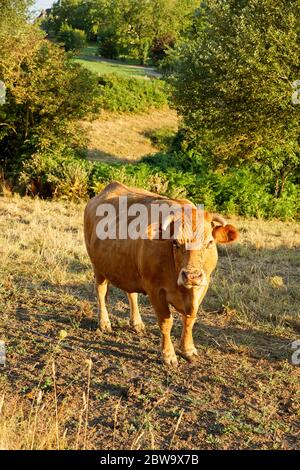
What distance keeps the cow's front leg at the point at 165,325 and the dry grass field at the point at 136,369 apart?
0.10 metres

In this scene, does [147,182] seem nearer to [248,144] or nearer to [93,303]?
[248,144]

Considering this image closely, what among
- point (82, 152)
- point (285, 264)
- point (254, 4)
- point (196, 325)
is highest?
point (254, 4)

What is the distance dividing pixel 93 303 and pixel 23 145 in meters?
15.5

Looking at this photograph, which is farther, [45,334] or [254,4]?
[254,4]

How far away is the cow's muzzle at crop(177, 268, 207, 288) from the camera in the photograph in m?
5.18

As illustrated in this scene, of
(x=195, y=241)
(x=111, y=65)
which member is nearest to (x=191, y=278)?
(x=195, y=241)

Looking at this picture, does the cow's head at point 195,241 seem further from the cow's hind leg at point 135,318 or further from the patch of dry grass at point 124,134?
the patch of dry grass at point 124,134

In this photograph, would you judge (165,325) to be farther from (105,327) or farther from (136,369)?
(105,327)

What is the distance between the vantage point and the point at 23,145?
2245 cm

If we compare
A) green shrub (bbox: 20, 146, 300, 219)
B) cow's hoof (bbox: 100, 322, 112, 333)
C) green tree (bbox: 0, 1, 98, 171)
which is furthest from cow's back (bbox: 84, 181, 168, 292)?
green tree (bbox: 0, 1, 98, 171)

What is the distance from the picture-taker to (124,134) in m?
39.6

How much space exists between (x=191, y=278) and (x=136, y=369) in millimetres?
1386

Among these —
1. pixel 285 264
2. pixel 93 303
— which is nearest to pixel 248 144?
pixel 285 264

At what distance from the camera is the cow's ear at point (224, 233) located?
572cm
